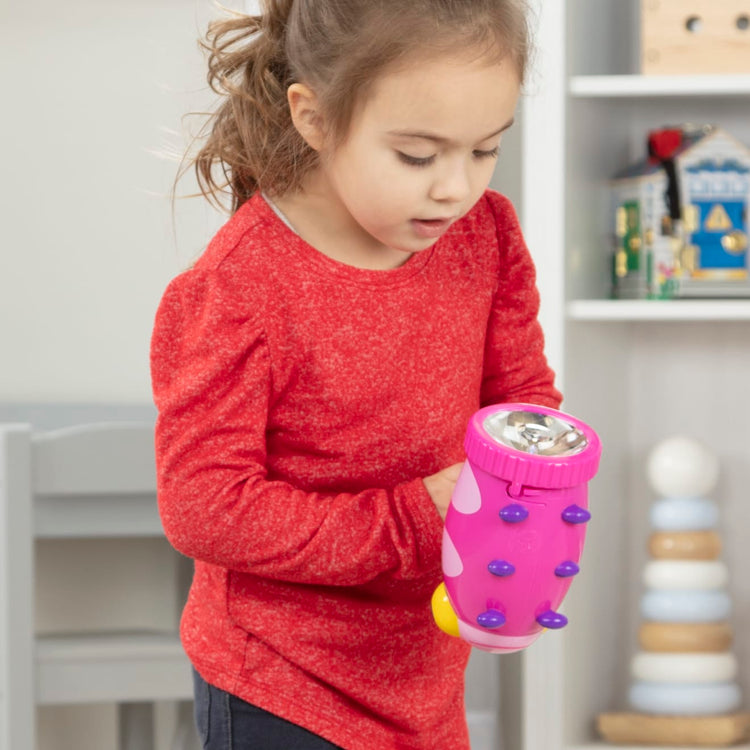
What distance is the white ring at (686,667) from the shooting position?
1.55m

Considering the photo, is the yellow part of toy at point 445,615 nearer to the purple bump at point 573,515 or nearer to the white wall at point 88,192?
the purple bump at point 573,515

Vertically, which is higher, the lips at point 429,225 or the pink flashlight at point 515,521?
the lips at point 429,225

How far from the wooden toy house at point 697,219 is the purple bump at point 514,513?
0.88 m

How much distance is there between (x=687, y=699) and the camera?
1.54 meters

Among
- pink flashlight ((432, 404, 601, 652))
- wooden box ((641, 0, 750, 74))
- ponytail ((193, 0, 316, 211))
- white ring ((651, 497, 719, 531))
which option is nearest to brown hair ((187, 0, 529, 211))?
ponytail ((193, 0, 316, 211))

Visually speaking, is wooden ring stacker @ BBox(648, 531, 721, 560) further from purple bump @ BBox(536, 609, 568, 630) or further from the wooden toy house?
purple bump @ BBox(536, 609, 568, 630)

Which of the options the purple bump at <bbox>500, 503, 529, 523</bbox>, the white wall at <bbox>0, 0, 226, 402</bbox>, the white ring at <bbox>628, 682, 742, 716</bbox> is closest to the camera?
the purple bump at <bbox>500, 503, 529, 523</bbox>

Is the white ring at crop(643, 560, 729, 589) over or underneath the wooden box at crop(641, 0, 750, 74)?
underneath

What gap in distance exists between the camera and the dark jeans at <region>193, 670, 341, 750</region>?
0.89 meters

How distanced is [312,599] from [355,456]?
118mm

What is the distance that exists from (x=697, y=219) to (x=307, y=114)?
33.5 inches

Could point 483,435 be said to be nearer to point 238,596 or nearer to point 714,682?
point 238,596

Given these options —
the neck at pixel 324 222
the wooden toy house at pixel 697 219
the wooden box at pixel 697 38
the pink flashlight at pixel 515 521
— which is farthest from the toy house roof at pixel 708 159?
the pink flashlight at pixel 515 521

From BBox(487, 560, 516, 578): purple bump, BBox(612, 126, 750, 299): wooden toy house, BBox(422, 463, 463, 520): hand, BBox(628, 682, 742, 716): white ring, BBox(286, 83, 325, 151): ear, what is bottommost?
BBox(628, 682, 742, 716): white ring
